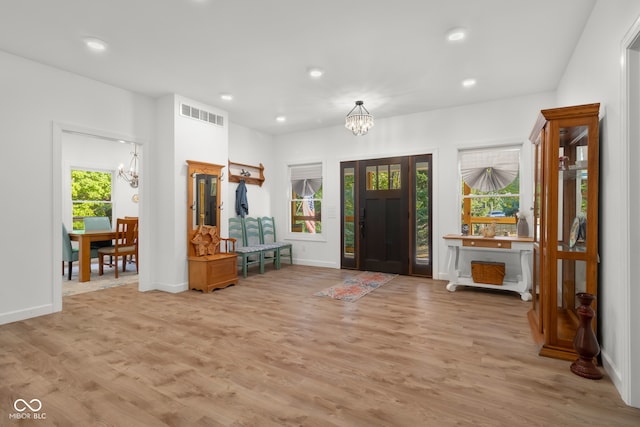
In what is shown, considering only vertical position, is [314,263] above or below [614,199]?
below

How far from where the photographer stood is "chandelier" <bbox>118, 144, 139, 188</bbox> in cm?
756

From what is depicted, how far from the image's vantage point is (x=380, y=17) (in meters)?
2.80

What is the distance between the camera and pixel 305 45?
3277 millimetres

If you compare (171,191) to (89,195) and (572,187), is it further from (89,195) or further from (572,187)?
(572,187)

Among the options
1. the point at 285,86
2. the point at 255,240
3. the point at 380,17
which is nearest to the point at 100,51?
the point at 285,86

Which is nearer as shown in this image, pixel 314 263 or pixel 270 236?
pixel 314 263

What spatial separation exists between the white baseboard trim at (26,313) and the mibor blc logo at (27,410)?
193cm

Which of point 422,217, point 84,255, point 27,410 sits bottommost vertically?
point 27,410

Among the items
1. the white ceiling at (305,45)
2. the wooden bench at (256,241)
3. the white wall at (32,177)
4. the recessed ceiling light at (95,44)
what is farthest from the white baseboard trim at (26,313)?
the recessed ceiling light at (95,44)

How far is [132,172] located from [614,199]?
27.4ft

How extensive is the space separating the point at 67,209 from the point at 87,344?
5616 millimetres

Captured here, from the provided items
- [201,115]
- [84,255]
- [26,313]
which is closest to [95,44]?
[201,115]

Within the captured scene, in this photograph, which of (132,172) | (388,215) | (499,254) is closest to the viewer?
(499,254)

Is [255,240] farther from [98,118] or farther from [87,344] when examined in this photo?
[87,344]
